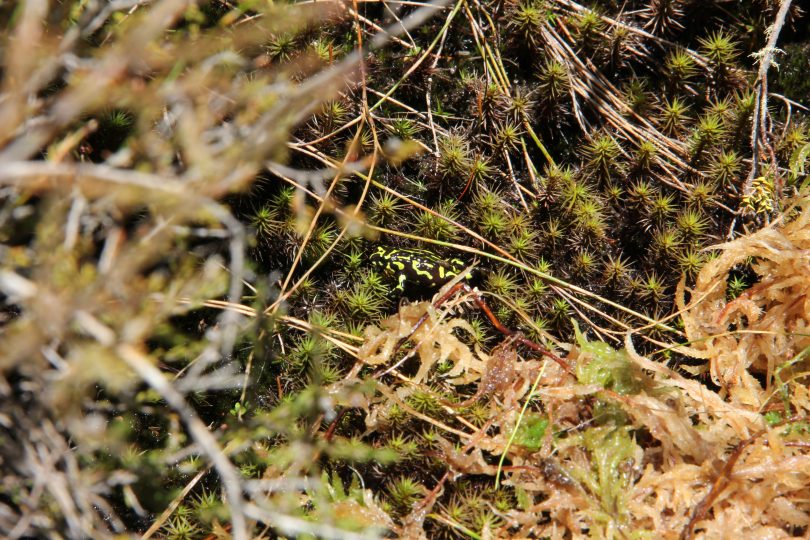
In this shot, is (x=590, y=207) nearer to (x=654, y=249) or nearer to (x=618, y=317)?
(x=654, y=249)

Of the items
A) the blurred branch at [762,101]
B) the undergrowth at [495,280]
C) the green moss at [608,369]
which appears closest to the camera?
the undergrowth at [495,280]

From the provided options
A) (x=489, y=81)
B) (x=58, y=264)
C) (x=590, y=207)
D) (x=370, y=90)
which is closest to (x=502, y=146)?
(x=489, y=81)

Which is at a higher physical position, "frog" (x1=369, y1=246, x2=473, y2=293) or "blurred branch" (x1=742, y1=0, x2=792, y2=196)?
"blurred branch" (x1=742, y1=0, x2=792, y2=196)

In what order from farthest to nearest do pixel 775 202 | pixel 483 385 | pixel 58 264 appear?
pixel 775 202
pixel 483 385
pixel 58 264

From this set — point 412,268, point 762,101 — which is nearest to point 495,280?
point 412,268

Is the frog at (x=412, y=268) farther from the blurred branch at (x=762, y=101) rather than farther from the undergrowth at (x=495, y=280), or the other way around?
the blurred branch at (x=762, y=101)

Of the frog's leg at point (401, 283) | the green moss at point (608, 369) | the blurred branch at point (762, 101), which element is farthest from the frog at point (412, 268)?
the blurred branch at point (762, 101)

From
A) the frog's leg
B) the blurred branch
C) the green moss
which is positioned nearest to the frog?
the frog's leg

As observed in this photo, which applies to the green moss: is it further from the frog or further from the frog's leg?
the frog's leg
